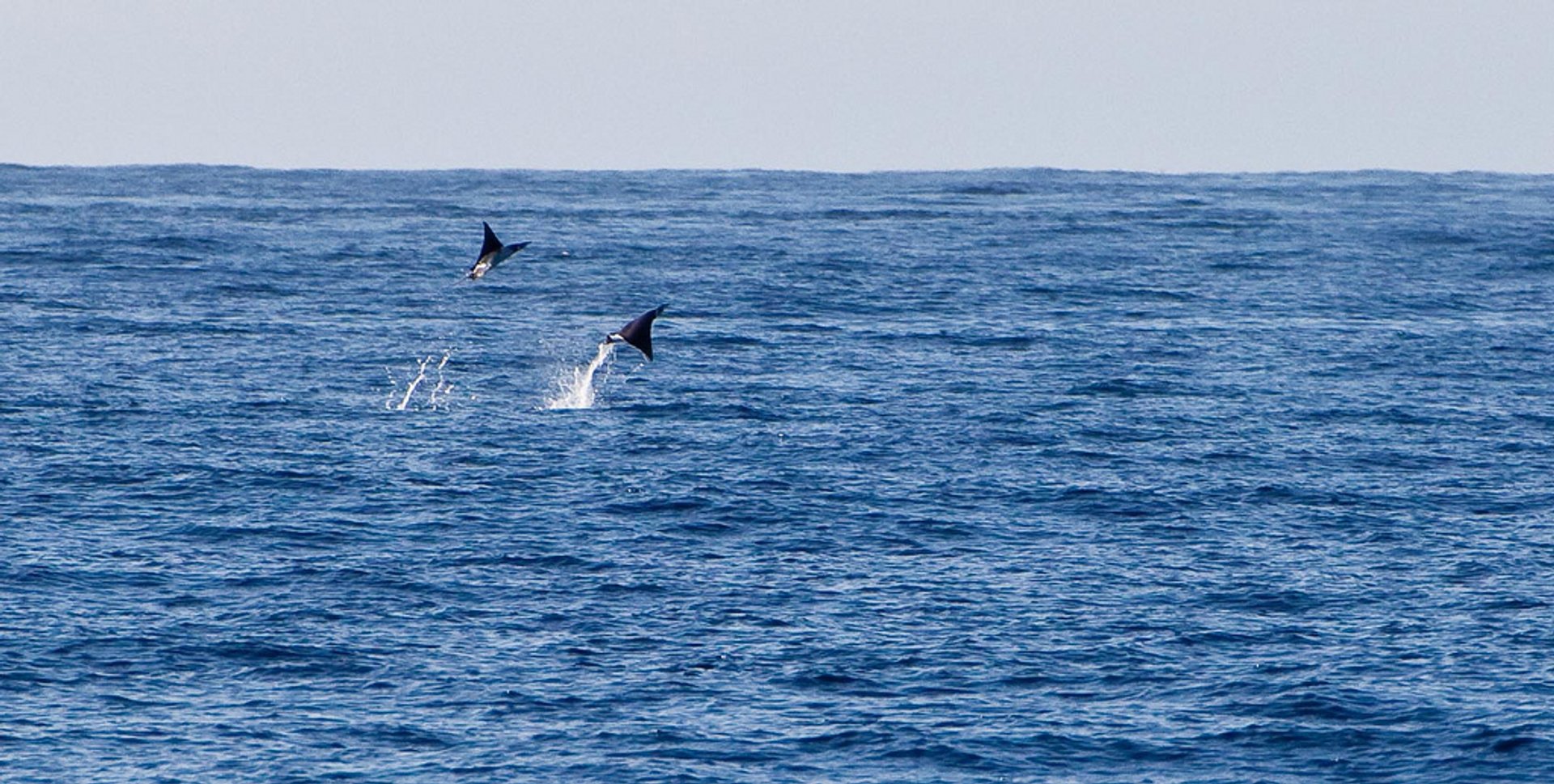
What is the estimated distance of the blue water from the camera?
27844 mm

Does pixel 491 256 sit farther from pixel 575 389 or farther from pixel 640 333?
pixel 575 389

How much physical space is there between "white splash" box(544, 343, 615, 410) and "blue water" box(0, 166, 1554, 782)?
1.60 ft

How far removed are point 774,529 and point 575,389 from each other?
17.9 metres

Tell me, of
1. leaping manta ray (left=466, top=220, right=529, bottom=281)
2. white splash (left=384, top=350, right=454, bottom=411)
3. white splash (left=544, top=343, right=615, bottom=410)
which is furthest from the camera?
white splash (left=544, top=343, right=615, bottom=410)

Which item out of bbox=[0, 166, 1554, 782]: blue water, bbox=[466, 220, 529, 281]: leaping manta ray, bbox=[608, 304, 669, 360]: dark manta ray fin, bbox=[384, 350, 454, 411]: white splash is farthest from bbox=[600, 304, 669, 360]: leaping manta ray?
bbox=[384, 350, 454, 411]: white splash

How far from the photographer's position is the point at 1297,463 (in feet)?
153

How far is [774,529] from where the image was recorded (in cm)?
3966

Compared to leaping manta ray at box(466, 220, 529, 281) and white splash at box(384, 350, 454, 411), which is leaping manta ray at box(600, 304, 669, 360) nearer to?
leaping manta ray at box(466, 220, 529, 281)

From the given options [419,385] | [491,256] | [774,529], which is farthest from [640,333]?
[419,385]

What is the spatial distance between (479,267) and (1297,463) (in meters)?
18.9

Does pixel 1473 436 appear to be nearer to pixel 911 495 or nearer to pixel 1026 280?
pixel 911 495

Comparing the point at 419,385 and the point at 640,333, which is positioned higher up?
the point at 640,333

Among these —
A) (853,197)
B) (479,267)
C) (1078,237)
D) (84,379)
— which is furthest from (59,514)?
(853,197)

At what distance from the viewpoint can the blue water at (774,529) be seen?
27.8 meters
